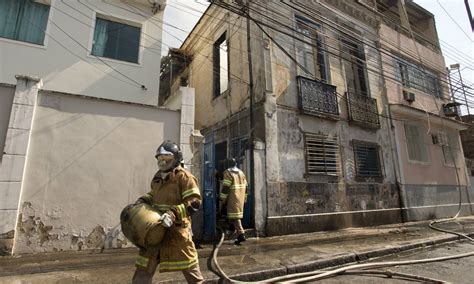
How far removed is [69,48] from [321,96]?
795 centimetres

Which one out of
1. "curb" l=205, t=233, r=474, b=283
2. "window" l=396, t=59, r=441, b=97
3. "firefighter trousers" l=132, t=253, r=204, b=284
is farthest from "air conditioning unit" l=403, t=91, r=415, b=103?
"firefighter trousers" l=132, t=253, r=204, b=284

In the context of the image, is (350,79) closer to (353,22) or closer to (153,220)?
(353,22)

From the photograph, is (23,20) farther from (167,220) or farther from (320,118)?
(320,118)

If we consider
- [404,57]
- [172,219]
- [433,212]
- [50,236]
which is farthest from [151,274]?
[404,57]

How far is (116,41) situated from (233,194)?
6069mm

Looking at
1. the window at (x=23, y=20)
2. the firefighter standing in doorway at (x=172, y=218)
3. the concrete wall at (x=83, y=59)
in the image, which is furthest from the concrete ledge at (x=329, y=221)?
the window at (x=23, y=20)

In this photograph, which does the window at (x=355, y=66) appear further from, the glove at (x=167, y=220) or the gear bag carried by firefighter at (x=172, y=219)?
the glove at (x=167, y=220)

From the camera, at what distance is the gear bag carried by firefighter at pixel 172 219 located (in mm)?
2639

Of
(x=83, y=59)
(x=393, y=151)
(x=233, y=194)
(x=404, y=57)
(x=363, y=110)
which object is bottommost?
(x=233, y=194)

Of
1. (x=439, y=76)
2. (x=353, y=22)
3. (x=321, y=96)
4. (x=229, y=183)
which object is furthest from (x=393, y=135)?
(x=229, y=183)

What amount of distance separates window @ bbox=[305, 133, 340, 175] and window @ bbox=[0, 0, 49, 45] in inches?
329

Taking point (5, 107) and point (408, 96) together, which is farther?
point (408, 96)

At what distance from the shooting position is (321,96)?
973 cm

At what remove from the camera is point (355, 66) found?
1165cm
